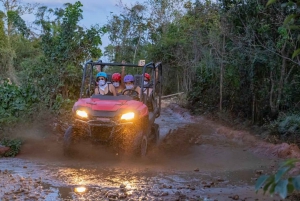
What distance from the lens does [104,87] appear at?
963 centimetres

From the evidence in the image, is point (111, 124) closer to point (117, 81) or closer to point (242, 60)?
point (117, 81)

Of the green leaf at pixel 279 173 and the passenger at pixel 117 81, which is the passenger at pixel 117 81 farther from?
the green leaf at pixel 279 173

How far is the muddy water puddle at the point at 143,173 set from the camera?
6043 mm

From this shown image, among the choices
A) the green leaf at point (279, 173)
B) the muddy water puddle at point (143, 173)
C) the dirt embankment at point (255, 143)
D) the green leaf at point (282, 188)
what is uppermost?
the green leaf at point (279, 173)

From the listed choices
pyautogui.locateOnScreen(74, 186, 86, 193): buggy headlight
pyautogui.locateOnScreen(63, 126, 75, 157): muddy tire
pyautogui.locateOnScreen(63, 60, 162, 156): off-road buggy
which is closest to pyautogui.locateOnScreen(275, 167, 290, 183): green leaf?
pyautogui.locateOnScreen(74, 186, 86, 193): buggy headlight

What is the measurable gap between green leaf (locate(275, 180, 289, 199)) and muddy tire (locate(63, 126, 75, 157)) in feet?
24.2

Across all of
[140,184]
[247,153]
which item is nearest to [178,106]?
[247,153]

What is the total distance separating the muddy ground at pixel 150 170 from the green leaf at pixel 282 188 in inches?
161

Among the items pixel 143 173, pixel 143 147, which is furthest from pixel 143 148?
pixel 143 173

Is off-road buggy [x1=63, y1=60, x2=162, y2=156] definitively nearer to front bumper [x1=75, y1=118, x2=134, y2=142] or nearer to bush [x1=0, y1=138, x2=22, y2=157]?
front bumper [x1=75, y1=118, x2=134, y2=142]

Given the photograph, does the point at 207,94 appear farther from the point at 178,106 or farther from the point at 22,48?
the point at 22,48

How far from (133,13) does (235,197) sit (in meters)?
28.3

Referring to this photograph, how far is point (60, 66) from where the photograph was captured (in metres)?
13.7

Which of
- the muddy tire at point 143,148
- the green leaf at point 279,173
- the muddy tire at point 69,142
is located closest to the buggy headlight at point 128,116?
the muddy tire at point 143,148
